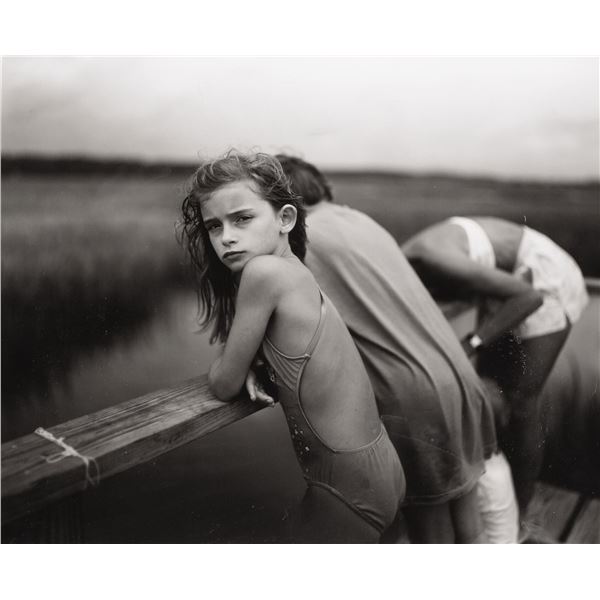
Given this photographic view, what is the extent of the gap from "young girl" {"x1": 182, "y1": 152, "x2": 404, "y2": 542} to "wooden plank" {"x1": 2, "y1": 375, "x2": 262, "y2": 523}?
0.27 ft

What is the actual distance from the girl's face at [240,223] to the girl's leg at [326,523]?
0.73m

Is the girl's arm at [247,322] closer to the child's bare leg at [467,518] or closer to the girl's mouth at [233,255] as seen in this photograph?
the girl's mouth at [233,255]

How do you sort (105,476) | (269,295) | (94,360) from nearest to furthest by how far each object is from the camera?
(105,476)
(269,295)
(94,360)

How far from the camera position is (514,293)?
2.09m

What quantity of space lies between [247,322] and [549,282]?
1.01 meters

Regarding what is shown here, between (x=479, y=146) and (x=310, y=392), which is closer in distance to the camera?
(x=310, y=392)

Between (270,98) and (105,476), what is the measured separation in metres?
1.20

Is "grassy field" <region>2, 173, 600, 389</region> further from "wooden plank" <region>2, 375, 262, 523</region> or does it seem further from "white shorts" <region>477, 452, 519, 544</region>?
"white shorts" <region>477, 452, 519, 544</region>

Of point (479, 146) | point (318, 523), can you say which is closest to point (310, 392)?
point (318, 523)

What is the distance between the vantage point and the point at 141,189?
1.94m

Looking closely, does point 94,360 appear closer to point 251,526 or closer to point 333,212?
point 251,526

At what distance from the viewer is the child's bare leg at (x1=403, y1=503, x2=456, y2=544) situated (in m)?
2.06

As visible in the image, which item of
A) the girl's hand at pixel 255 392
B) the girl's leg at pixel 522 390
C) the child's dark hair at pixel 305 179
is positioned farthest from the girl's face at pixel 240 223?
the girl's leg at pixel 522 390

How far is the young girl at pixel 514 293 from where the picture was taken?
6.86ft
